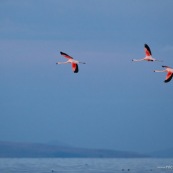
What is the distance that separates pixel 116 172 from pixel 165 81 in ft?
198

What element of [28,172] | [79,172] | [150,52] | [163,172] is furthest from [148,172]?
[150,52]

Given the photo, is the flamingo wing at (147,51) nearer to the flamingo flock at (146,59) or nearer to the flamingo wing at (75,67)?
the flamingo flock at (146,59)

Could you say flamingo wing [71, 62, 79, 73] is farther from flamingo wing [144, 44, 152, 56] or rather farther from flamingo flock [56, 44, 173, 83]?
flamingo wing [144, 44, 152, 56]

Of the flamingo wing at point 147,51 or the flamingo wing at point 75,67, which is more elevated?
the flamingo wing at point 147,51

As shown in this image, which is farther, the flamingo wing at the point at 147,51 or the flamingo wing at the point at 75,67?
the flamingo wing at the point at 147,51

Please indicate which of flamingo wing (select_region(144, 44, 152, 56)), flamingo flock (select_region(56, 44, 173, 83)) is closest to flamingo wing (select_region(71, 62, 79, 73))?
flamingo flock (select_region(56, 44, 173, 83))

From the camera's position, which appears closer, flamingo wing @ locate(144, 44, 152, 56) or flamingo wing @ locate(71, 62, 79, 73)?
flamingo wing @ locate(71, 62, 79, 73)

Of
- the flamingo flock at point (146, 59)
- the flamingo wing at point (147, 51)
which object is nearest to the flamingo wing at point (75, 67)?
the flamingo flock at point (146, 59)

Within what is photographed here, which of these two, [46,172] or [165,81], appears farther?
[46,172]

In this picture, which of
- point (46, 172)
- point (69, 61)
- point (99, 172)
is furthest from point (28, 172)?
point (69, 61)

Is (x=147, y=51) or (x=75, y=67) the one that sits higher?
(x=147, y=51)

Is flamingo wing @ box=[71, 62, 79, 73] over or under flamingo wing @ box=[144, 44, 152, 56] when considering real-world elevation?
under

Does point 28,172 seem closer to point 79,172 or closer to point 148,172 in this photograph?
point 79,172

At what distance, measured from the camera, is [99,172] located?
9369cm
